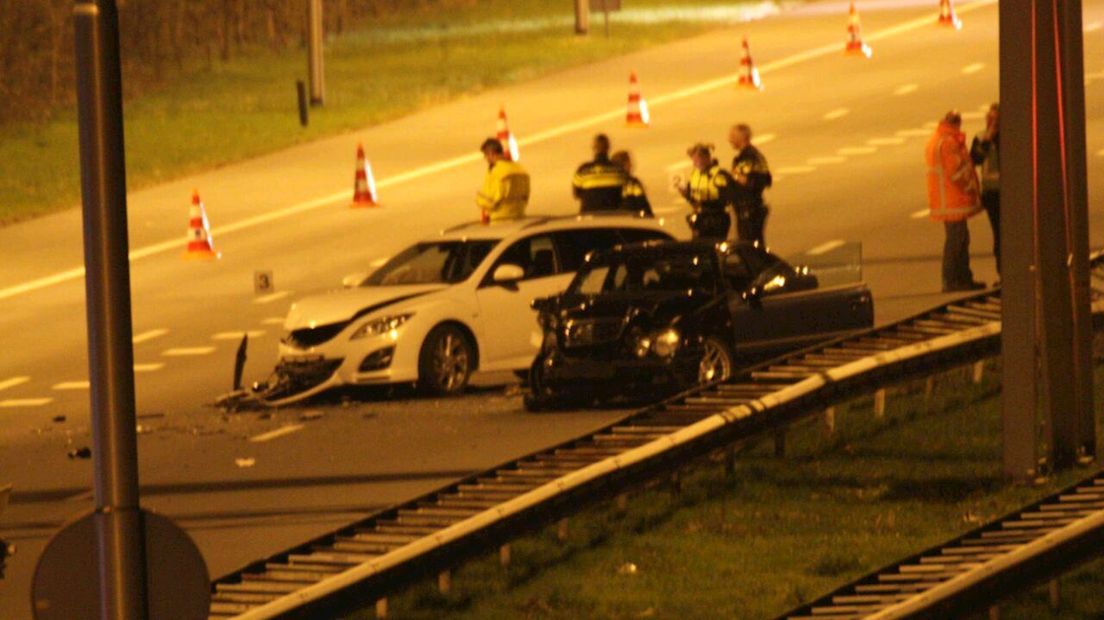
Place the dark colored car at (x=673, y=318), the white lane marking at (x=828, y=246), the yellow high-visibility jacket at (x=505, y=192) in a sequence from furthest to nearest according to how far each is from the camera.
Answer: the white lane marking at (x=828, y=246) → the yellow high-visibility jacket at (x=505, y=192) → the dark colored car at (x=673, y=318)

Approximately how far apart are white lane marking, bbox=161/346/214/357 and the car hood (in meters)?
2.75

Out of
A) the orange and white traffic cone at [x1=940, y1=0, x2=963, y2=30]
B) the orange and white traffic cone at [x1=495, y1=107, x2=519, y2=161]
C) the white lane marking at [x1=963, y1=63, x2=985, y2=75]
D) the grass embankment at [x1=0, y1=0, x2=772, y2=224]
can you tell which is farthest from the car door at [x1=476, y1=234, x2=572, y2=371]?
the orange and white traffic cone at [x1=940, y1=0, x2=963, y2=30]

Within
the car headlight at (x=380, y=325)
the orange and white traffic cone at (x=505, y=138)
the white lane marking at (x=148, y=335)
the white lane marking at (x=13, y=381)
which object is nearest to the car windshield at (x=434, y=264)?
the car headlight at (x=380, y=325)

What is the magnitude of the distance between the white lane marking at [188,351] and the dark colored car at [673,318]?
4726mm

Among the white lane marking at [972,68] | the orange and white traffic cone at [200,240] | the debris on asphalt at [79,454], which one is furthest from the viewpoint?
the white lane marking at [972,68]

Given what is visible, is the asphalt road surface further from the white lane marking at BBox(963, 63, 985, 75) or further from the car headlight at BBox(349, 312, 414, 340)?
the car headlight at BBox(349, 312, 414, 340)

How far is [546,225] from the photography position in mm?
22844

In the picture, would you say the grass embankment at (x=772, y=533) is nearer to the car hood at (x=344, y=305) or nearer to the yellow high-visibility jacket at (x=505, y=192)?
the car hood at (x=344, y=305)

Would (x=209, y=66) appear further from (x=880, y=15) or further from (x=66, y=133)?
(x=880, y=15)

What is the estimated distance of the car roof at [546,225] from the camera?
22781 mm

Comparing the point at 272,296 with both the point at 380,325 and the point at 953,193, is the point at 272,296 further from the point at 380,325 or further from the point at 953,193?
the point at 953,193

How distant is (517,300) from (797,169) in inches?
525

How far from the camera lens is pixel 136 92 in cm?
4797

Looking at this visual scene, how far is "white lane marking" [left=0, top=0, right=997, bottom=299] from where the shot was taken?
30312mm
